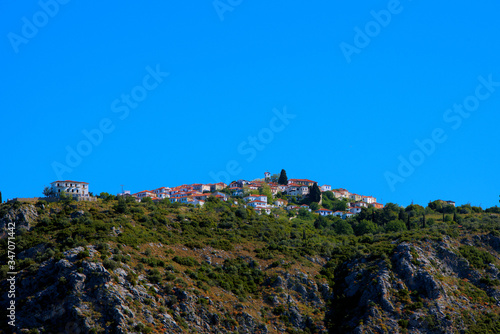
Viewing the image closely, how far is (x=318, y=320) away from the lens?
82.6 meters

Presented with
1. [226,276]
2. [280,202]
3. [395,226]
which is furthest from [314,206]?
[226,276]

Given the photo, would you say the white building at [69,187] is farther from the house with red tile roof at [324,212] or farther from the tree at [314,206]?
the tree at [314,206]

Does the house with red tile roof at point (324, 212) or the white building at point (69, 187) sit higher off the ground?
the house with red tile roof at point (324, 212)

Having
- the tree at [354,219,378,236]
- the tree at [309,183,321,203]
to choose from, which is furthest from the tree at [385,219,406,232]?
the tree at [309,183,321,203]

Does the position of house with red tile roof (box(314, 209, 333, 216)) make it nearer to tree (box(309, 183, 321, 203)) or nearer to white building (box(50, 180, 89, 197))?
tree (box(309, 183, 321, 203))

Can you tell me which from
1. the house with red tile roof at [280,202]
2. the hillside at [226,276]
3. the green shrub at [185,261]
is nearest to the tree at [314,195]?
the house with red tile roof at [280,202]

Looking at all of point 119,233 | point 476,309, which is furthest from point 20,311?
point 476,309

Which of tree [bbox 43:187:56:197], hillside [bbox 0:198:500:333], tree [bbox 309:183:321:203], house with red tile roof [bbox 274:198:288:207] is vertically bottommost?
hillside [bbox 0:198:500:333]

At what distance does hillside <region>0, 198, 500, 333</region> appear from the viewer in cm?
6894

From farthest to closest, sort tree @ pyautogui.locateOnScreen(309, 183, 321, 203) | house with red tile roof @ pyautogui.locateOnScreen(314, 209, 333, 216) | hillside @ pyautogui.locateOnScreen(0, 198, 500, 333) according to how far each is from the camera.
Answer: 1. tree @ pyautogui.locateOnScreen(309, 183, 321, 203)
2. house with red tile roof @ pyautogui.locateOnScreen(314, 209, 333, 216)
3. hillside @ pyautogui.locateOnScreen(0, 198, 500, 333)

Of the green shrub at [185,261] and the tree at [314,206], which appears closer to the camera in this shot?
the green shrub at [185,261]

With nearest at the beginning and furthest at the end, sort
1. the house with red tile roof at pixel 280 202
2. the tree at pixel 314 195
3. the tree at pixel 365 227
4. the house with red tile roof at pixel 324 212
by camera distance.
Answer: the tree at pixel 365 227 → the house with red tile roof at pixel 324 212 → the house with red tile roof at pixel 280 202 → the tree at pixel 314 195

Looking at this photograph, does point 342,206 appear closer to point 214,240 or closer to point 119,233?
point 214,240

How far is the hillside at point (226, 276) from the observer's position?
226 feet
